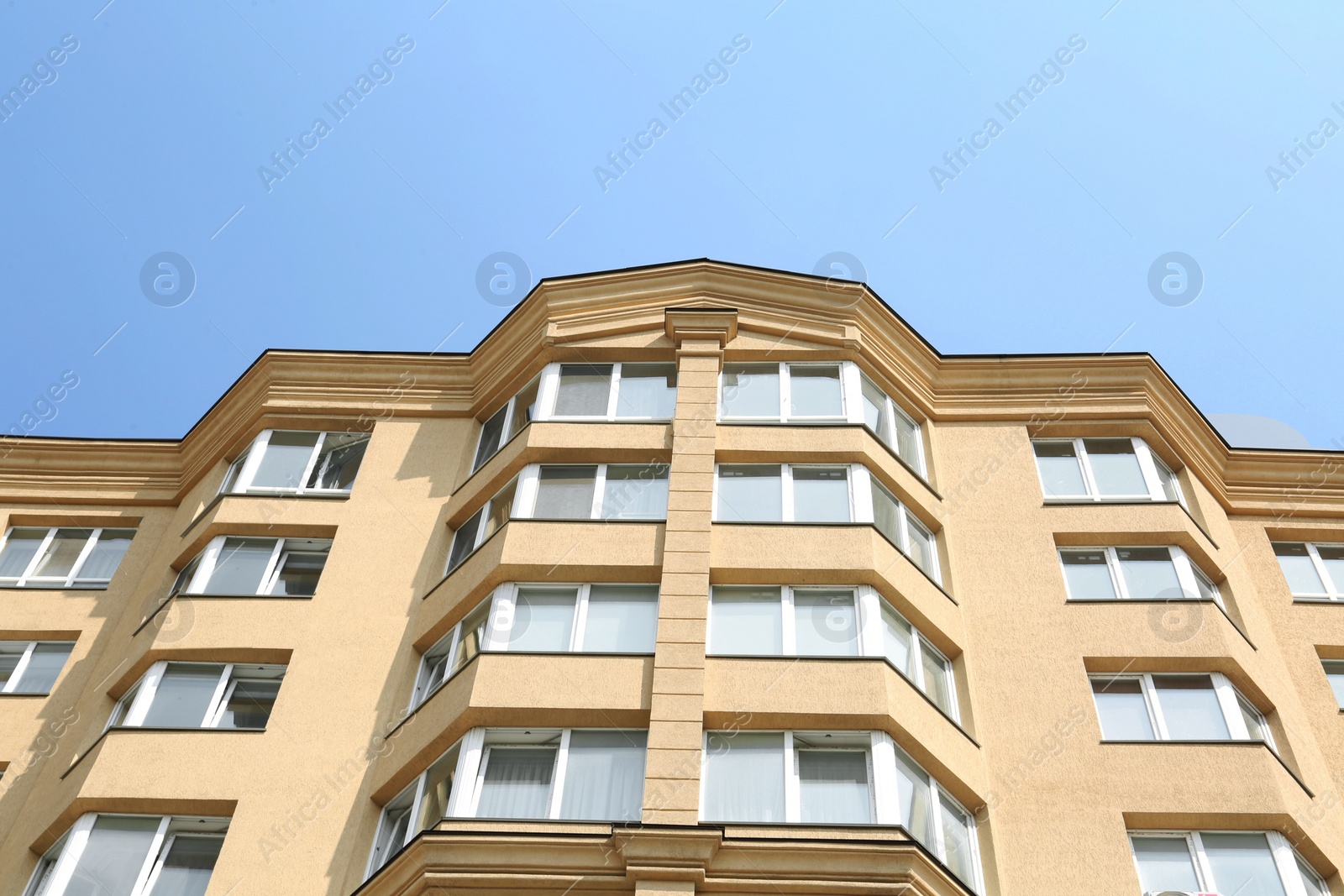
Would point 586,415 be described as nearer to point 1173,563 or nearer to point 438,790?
point 438,790

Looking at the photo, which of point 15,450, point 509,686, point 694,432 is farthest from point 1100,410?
point 15,450

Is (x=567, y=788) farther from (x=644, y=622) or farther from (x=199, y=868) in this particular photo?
(x=199, y=868)

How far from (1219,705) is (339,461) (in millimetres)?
15997

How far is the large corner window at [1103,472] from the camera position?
78.1 ft

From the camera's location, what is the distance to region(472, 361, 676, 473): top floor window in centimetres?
2373

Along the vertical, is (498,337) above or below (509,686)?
above

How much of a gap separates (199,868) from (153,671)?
3.94 meters

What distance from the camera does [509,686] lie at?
60.7 feet

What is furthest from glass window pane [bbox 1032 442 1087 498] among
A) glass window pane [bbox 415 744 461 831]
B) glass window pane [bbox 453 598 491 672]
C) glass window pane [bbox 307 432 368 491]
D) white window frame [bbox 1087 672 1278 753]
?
glass window pane [bbox 307 432 368 491]

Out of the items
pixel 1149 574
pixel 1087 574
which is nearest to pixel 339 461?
pixel 1087 574

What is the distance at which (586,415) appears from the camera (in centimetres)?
2375

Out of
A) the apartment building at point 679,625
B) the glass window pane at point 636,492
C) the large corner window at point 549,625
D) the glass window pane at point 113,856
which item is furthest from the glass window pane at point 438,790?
the glass window pane at point 636,492

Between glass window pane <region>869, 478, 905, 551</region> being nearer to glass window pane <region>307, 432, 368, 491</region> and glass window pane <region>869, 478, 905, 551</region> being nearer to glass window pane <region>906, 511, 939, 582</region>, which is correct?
glass window pane <region>906, 511, 939, 582</region>

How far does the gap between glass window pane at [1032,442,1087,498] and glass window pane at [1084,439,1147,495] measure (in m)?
0.30
